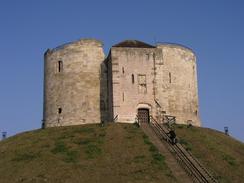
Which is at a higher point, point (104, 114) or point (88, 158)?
point (104, 114)

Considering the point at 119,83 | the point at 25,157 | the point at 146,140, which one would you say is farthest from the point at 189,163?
the point at 119,83

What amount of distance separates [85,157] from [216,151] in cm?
1066

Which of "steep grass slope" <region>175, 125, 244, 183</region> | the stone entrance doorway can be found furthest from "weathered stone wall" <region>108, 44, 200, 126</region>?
"steep grass slope" <region>175, 125, 244, 183</region>

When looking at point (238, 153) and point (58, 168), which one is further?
point (238, 153)

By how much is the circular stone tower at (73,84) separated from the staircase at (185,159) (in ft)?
30.2

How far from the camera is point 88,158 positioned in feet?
118

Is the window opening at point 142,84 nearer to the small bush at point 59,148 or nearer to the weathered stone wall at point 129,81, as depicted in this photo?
the weathered stone wall at point 129,81

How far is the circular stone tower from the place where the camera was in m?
51.9

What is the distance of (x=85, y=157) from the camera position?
3628cm

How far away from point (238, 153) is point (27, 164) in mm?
17457

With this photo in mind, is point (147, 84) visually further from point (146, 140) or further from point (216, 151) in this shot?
→ point (216, 151)

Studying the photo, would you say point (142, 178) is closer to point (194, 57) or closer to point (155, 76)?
point (155, 76)

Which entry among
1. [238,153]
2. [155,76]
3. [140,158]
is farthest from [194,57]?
[140,158]

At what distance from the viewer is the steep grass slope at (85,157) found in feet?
106
